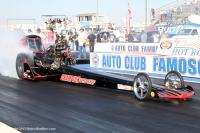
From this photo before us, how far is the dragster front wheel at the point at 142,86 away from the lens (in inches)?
341

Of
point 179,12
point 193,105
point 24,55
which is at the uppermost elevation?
point 179,12

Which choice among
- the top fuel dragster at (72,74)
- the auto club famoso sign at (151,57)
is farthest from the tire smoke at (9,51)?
the auto club famoso sign at (151,57)

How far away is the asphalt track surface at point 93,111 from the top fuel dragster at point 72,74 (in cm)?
24

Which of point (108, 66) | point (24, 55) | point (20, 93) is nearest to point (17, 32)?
point (24, 55)

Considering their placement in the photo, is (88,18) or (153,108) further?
(88,18)

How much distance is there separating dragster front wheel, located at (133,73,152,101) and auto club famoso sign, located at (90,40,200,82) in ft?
14.6

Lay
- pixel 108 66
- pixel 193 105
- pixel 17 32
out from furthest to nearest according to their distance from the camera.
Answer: pixel 108 66 < pixel 17 32 < pixel 193 105

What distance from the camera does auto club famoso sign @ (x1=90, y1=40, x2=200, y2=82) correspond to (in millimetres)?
13219

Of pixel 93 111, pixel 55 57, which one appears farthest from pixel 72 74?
pixel 93 111

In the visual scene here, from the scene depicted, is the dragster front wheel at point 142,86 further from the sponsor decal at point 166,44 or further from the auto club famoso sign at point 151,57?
the sponsor decal at point 166,44

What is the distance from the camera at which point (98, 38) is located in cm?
2405

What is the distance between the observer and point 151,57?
48.1 ft

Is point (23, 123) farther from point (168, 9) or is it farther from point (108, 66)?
point (168, 9)

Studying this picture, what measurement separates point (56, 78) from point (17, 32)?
142 inches
